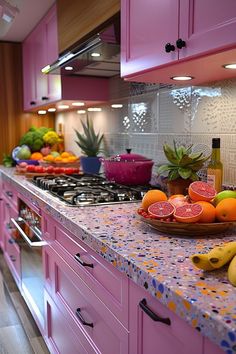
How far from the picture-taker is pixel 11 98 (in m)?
4.04

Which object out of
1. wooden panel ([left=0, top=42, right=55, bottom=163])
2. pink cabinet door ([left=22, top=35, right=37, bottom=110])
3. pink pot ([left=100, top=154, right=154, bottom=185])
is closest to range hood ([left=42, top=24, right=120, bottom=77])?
pink pot ([left=100, top=154, right=154, bottom=185])

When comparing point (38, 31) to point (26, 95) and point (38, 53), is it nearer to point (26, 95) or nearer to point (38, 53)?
point (38, 53)

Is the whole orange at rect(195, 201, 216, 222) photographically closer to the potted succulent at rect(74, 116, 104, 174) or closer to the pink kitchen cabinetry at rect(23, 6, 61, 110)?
the potted succulent at rect(74, 116, 104, 174)

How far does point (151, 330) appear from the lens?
93cm

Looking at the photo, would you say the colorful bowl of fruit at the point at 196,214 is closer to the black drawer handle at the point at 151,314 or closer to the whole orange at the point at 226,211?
the whole orange at the point at 226,211

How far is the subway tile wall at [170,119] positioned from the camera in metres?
1.63

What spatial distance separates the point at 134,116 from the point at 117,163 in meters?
0.49

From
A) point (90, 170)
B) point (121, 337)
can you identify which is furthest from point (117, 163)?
point (121, 337)

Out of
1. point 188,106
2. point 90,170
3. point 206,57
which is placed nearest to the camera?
point 206,57

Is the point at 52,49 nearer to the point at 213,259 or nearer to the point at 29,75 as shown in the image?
the point at 29,75

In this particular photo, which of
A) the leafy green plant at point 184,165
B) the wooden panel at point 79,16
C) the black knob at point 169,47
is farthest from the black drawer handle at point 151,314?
the wooden panel at point 79,16

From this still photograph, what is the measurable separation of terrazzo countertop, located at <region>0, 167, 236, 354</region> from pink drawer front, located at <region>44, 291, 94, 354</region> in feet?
1.47

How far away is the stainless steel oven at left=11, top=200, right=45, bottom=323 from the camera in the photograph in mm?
2047

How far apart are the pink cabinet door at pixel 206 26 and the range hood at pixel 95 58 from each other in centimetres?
58
